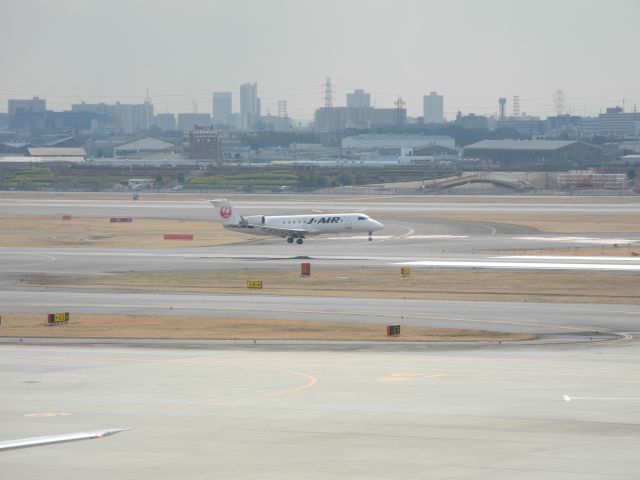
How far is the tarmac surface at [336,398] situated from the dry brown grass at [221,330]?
2248 millimetres

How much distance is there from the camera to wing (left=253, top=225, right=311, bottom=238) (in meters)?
129

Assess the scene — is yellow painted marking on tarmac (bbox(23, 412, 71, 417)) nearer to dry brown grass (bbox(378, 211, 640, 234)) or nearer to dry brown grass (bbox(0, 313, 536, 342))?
dry brown grass (bbox(0, 313, 536, 342))

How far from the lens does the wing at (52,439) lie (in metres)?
32.6

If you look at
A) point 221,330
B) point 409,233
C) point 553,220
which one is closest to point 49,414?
point 221,330

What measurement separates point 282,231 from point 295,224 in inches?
63.2

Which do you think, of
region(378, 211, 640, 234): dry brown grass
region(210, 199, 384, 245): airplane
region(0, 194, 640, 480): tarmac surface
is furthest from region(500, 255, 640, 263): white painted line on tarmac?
region(0, 194, 640, 480): tarmac surface

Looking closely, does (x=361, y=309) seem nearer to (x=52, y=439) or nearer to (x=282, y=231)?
(x=52, y=439)

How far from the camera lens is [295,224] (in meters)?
129

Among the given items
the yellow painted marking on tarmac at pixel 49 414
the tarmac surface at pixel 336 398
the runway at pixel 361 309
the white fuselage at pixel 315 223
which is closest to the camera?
the tarmac surface at pixel 336 398

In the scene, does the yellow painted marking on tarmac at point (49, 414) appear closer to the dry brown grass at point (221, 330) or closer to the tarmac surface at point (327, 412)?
the tarmac surface at point (327, 412)

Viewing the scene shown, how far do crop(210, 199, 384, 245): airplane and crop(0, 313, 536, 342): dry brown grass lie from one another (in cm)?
5983

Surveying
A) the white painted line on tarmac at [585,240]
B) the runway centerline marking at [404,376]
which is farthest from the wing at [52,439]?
the white painted line on tarmac at [585,240]

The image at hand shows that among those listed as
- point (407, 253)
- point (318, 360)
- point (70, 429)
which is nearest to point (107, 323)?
point (318, 360)

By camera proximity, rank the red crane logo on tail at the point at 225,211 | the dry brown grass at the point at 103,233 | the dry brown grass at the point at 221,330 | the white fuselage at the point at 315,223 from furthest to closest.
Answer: the dry brown grass at the point at 103,233 < the red crane logo on tail at the point at 225,211 < the white fuselage at the point at 315,223 < the dry brown grass at the point at 221,330
